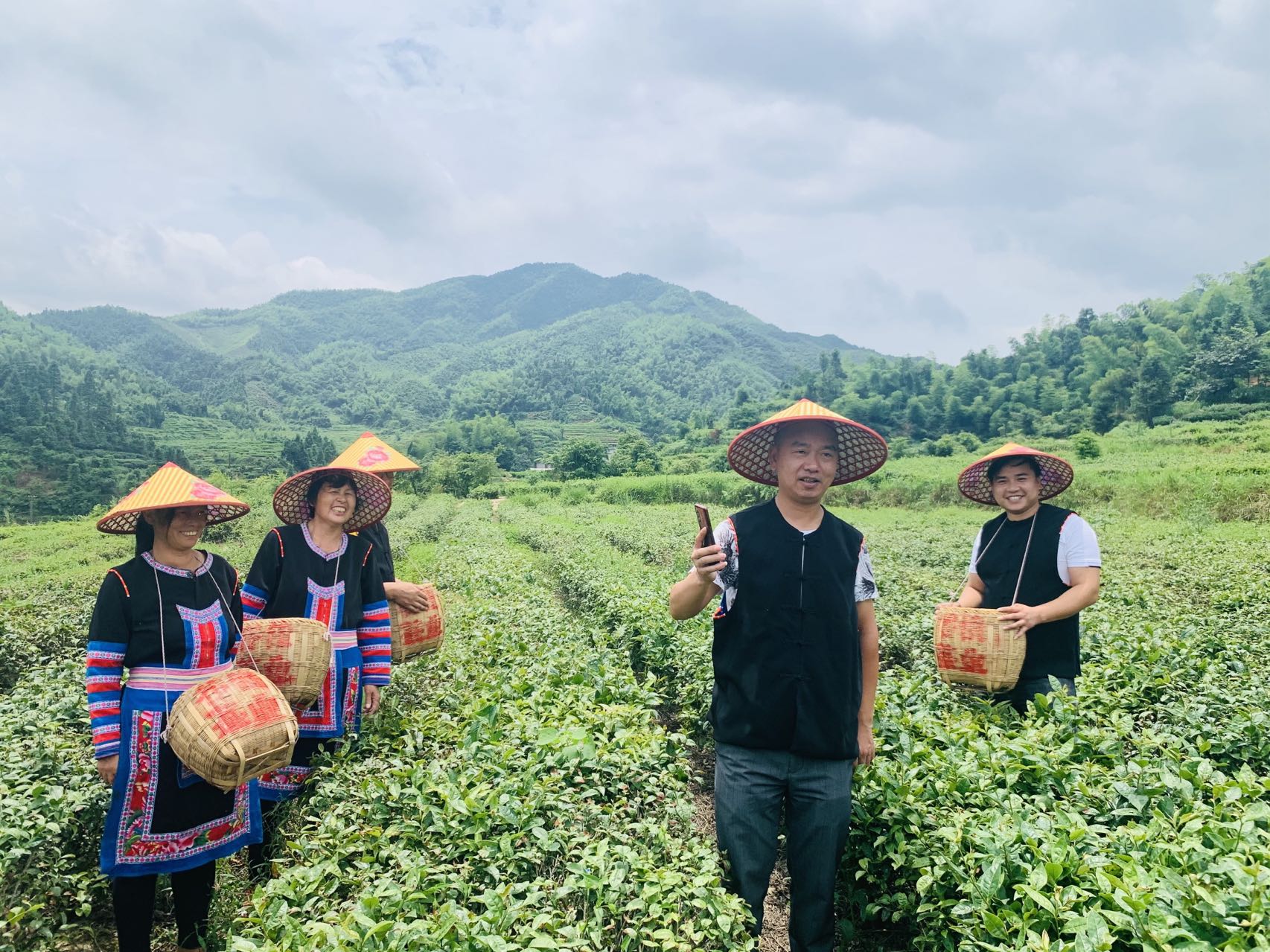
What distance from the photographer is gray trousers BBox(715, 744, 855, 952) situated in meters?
2.44

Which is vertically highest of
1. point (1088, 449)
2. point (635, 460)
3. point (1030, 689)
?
point (635, 460)

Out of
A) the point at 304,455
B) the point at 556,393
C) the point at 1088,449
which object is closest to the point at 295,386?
the point at 556,393

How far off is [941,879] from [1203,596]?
7606 millimetres

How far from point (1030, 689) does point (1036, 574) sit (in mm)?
537

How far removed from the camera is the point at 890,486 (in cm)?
3108

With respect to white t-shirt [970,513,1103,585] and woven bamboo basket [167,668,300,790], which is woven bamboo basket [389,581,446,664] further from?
white t-shirt [970,513,1103,585]

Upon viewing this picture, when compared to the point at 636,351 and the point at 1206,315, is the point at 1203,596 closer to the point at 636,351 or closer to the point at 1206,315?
the point at 1206,315

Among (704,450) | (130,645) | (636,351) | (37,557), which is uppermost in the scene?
(636,351)

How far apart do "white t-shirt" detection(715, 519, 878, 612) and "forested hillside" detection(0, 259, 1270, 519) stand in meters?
42.9

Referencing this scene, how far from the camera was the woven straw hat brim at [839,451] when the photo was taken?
268 cm

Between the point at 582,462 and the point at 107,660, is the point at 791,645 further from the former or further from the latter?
the point at 582,462

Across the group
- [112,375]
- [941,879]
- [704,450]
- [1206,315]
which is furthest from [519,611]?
[112,375]

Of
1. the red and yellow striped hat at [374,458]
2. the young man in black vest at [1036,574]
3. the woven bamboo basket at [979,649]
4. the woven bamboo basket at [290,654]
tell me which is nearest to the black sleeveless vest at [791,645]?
the woven bamboo basket at [979,649]

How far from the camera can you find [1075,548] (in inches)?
128
